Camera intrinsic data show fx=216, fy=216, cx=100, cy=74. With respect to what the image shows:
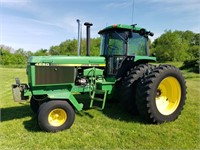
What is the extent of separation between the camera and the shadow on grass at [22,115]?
482cm

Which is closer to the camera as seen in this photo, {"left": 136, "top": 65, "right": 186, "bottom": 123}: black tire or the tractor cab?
{"left": 136, "top": 65, "right": 186, "bottom": 123}: black tire

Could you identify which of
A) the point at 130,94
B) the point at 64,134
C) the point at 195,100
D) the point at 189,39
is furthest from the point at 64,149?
the point at 189,39

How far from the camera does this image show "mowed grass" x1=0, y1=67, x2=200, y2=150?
3979mm

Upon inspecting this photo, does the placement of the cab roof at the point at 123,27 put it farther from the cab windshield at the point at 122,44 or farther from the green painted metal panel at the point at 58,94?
the green painted metal panel at the point at 58,94

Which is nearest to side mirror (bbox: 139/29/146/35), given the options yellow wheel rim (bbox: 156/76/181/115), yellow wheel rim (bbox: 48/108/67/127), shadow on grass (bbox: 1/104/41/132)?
yellow wheel rim (bbox: 156/76/181/115)

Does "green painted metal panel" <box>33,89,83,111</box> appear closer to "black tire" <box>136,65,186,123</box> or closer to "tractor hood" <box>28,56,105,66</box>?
"tractor hood" <box>28,56,105,66</box>

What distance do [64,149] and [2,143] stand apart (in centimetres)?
122

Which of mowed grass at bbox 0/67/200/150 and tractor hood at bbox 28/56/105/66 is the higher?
tractor hood at bbox 28/56/105/66

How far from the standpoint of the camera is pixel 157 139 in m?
4.22

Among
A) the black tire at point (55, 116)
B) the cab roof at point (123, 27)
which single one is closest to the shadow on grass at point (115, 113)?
the black tire at point (55, 116)

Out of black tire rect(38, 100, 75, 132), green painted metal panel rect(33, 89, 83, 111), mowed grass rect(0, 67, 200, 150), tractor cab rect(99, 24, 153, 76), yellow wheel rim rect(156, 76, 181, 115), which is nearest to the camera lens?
mowed grass rect(0, 67, 200, 150)

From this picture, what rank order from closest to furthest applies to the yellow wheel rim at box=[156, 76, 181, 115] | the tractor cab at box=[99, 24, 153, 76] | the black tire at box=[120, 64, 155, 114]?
the black tire at box=[120, 64, 155, 114]
the yellow wheel rim at box=[156, 76, 181, 115]
the tractor cab at box=[99, 24, 153, 76]

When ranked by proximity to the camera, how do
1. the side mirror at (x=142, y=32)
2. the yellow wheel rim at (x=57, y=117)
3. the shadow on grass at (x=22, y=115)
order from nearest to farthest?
the yellow wheel rim at (x=57, y=117), the shadow on grass at (x=22, y=115), the side mirror at (x=142, y=32)

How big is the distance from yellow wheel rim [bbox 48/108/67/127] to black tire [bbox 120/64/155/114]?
155 centimetres
